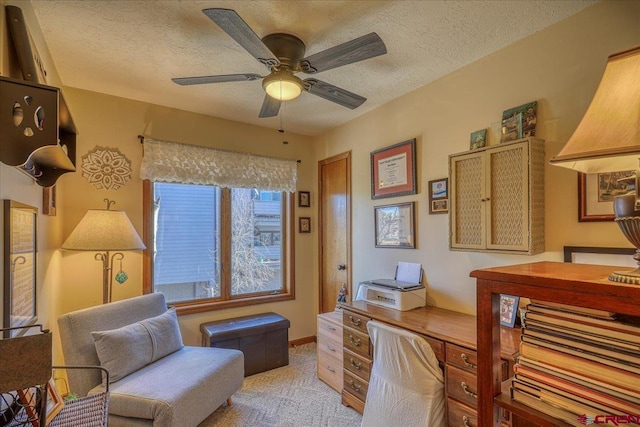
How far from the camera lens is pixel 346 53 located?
63.9 inches

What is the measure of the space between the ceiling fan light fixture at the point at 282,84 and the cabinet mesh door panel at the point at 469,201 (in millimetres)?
1183

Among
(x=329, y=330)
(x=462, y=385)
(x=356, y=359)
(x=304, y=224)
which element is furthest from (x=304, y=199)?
(x=462, y=385)

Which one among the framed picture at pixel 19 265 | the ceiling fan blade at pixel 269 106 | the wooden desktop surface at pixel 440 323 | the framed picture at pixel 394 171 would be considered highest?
the ceiling fan blade at pixel 269 106

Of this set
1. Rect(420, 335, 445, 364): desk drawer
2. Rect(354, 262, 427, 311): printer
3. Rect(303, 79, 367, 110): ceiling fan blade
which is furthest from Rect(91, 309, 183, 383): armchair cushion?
Rect(303, 79, 367, 110): ceiling fan blade

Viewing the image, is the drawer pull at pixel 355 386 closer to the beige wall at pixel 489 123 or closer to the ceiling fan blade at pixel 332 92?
the beige wall at pixel 489 123

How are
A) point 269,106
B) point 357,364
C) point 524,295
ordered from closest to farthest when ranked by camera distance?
1. point 524,295
2. point 269,106
3. point 357,364

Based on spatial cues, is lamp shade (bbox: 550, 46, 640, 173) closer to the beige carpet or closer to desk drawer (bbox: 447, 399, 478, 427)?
desk drawer (bbox: 447, 399, 478, 427)

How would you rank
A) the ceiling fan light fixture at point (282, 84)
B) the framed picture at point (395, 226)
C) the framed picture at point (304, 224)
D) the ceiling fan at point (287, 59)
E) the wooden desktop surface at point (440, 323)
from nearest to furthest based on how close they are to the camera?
the ceiling fan at point (287, 59) < the wooden desktop surface at point (440, 323) < the ceiling fan light fixture at point (282, 84) < the framed picture at point (395, 226) < the framed picture at point (304, 224)

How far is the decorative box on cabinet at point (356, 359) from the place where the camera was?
2260 millimetres

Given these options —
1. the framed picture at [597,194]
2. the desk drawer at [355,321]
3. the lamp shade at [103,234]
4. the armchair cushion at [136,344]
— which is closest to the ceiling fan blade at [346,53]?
the framed picture at [597,194]

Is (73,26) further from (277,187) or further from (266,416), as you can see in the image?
(266,416)

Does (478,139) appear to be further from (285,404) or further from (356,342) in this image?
(285,404)

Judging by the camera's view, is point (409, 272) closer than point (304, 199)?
Yes

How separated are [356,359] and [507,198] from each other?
156 cm
